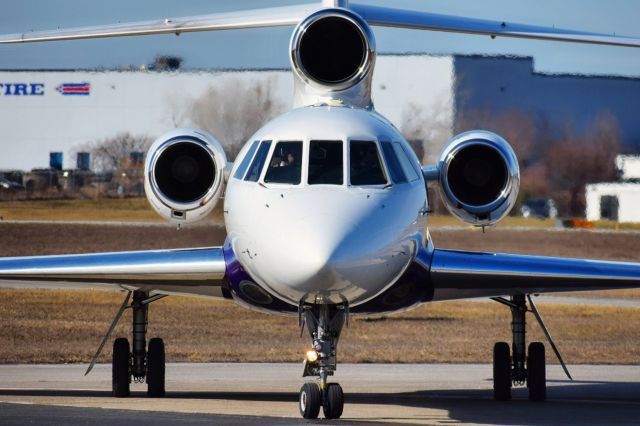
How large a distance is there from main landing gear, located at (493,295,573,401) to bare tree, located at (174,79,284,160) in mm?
11831

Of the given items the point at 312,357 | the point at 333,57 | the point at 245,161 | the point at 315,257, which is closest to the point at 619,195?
the point at 333,57

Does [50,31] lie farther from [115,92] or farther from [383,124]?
[115,92]

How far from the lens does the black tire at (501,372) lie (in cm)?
1762

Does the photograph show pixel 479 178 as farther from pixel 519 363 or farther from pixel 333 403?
pixel 333 403

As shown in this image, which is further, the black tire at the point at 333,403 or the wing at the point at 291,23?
the wing at the point at 291,23

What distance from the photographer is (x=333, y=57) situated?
16.8 metres

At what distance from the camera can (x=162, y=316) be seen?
93.0ft

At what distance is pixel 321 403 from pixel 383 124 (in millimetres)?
3244

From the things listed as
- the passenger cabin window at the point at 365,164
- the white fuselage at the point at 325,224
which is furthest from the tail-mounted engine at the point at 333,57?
the passenger cabin window at the point at 365,164

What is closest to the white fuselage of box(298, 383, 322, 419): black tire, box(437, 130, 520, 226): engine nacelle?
box(298, 383, 322, 419): black tire

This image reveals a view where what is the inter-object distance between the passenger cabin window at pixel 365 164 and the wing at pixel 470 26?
3269 mm

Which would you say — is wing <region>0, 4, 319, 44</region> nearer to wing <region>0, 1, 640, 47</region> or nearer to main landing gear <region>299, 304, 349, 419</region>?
wing <region>0, 1, 640, 47</region>

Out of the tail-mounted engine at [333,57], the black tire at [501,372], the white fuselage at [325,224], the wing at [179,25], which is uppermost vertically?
the wing at [179,25]

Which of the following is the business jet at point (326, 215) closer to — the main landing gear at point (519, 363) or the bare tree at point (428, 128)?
the main landing gear at point (519, 363)
